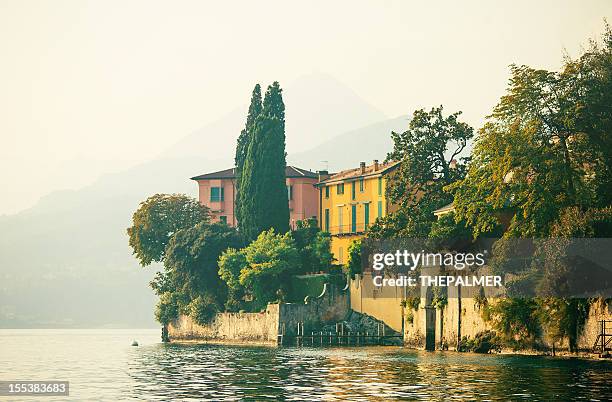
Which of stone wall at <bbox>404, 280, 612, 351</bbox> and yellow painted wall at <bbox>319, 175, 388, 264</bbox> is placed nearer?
stone wall at <bbox>404, 280, 612, 351</bbox>

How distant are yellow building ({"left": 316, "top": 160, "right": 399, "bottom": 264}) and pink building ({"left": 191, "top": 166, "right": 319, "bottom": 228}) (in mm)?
3530

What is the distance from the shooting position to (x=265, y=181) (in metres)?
102

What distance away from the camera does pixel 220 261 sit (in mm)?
105125

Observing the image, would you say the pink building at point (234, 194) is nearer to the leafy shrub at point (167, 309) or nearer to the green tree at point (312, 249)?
the leafy shrub at point (167, 309)

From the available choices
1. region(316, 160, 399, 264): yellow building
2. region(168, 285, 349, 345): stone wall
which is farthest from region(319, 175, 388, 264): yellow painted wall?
region(168, 285, 349, 345): stone wall

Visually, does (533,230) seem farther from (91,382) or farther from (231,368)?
(91,382)

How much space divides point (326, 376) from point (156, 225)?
6179cm

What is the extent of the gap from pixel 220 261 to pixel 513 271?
39.8 m

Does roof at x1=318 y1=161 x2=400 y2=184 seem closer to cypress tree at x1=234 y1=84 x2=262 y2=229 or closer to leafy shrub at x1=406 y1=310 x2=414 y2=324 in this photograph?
cypress tree at x1=234 y1=84 x2=262 y2=229

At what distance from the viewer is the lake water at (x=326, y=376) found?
4597cm

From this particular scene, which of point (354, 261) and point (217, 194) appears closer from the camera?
point (354, 261)

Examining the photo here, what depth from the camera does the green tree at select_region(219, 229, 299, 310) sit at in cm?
10100

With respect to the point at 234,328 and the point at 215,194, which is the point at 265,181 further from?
the point at 215,194

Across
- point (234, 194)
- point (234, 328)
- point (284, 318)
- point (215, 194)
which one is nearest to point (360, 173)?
point (234, 194)
